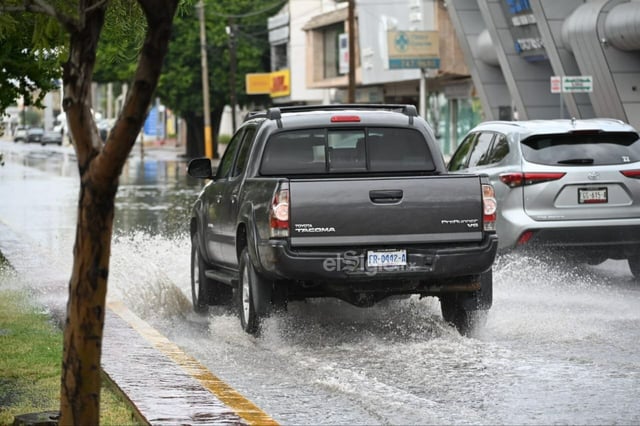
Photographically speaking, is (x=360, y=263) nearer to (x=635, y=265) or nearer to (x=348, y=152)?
(x=348, y=152)

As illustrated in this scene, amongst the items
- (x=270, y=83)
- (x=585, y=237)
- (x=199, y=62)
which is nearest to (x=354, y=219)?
(x=585, y=237)

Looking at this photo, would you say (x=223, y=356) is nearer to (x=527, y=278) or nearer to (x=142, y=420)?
(x=142, y=420)

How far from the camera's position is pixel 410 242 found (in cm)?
1054

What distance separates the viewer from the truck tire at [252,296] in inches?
428

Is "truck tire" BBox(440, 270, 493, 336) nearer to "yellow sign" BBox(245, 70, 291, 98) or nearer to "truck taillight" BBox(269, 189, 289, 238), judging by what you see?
"truck taillight" BBox(269, 189, 289, 238)

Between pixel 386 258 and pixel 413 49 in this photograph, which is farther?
pixel 413 49

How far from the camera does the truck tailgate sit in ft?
33.9

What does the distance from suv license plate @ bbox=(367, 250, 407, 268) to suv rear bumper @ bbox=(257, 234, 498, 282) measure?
0.03 metres

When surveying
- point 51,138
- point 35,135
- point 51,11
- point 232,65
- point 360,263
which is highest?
point 232,65

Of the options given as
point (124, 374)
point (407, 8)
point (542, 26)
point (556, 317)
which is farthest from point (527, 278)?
point (407, 8)

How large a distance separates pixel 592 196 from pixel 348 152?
3.77 meters

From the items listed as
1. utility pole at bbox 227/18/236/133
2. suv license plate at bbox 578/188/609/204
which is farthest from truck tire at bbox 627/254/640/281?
utility pole at bbox 227/18/236/133

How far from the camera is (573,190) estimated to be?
47.9 ft

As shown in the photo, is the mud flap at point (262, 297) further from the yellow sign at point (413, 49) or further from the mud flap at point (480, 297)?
the yellow sign at point (413, 49)
